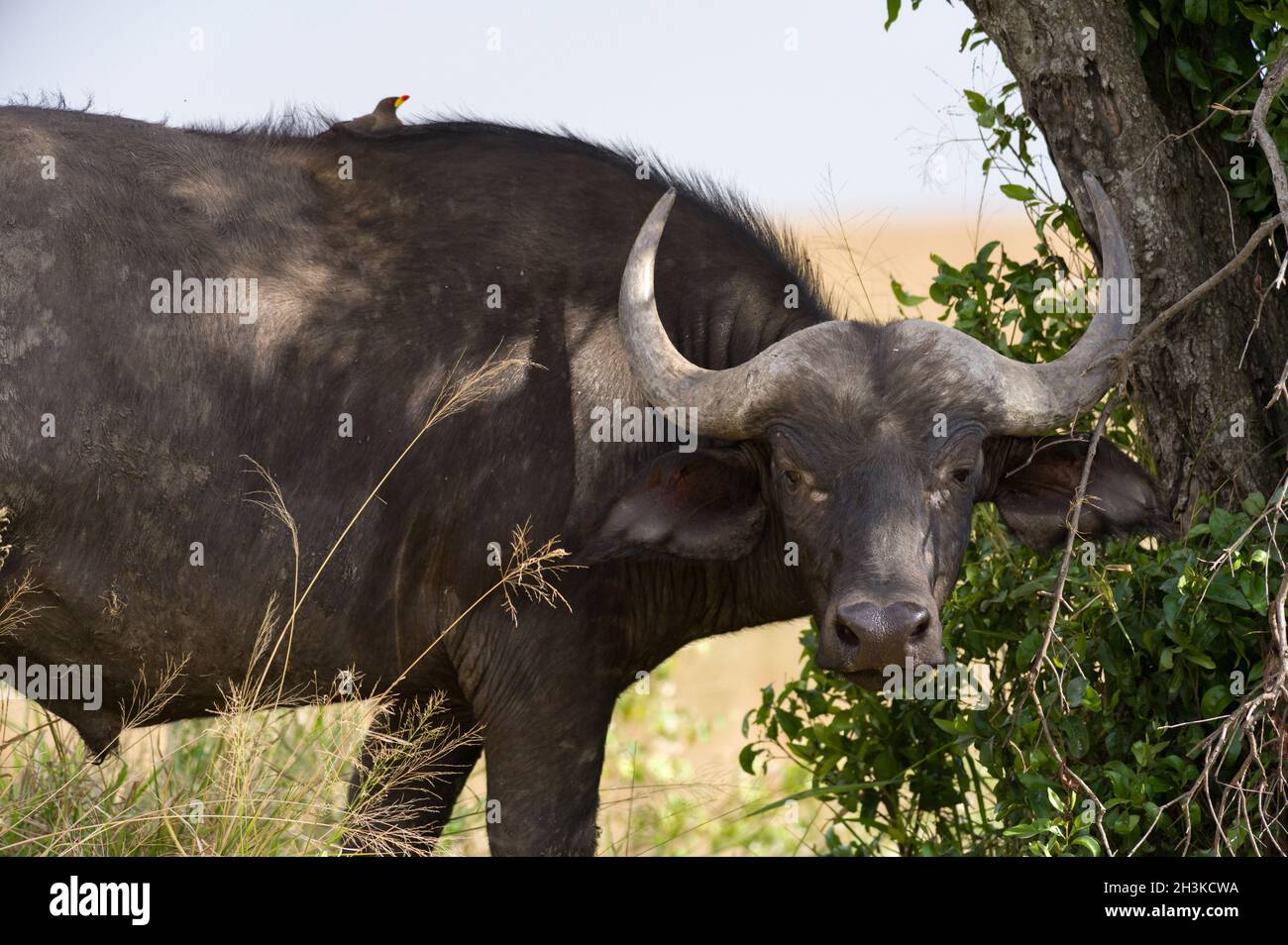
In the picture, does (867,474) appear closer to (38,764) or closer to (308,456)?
(308,456)

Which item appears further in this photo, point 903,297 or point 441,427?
point 903,297

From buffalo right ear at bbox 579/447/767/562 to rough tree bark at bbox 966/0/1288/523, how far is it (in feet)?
5.25

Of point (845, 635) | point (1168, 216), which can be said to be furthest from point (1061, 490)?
point (845, 635)

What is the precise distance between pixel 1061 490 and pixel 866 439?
3.17 feet

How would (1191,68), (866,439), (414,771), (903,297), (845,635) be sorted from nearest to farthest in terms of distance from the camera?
1. (845,635)
2. (866,439)
3. (1191,68)
4. (414,771)
5. (903,297)

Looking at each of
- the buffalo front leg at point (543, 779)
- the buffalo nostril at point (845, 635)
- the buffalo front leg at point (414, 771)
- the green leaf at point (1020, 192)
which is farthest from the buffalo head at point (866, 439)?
the buffalo front leg at point (414, 771)

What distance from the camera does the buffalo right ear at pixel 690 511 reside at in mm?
4961

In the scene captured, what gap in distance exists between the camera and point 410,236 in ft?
17.5

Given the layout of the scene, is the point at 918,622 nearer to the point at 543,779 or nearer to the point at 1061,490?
the point at 1061,490

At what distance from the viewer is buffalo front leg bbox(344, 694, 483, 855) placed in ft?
16.8

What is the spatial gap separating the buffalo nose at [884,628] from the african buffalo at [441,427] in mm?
377

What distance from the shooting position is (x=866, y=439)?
4.64 m

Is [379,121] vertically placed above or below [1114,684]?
above
